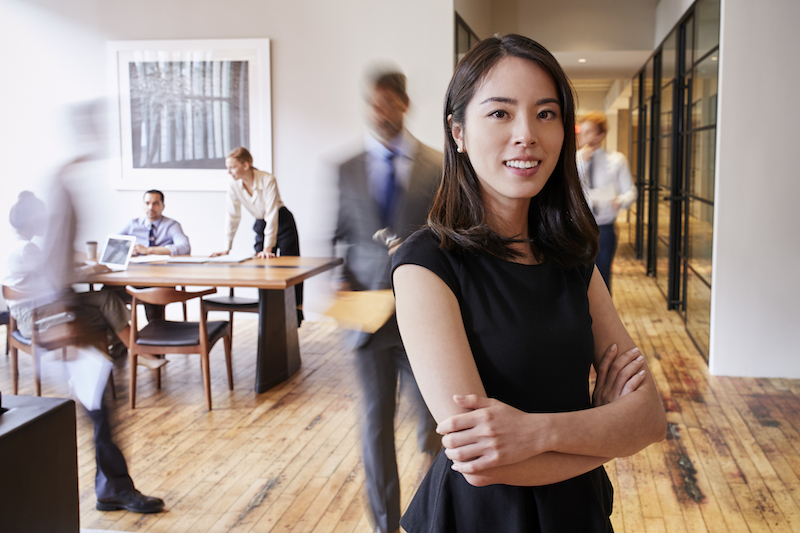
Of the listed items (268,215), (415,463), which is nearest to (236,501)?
(415,463)

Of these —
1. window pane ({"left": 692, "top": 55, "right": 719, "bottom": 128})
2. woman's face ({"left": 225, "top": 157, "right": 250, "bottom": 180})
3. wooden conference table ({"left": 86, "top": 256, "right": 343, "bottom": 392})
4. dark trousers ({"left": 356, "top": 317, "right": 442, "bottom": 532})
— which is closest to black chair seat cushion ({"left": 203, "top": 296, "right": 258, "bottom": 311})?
wooden conference table ({"left": 86, "top": 256, "right": 343, "bottom": 392})

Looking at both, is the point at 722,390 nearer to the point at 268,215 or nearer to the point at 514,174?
the point at 268,215

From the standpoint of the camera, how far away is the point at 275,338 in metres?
4.63

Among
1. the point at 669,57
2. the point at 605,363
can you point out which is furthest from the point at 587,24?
the point at 605,363

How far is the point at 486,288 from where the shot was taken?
41.9 inches

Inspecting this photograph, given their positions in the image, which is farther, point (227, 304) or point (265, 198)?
point (265, 198)

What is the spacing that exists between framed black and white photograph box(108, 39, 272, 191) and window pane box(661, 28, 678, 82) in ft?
12.8

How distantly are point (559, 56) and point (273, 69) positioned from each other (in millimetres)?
3898

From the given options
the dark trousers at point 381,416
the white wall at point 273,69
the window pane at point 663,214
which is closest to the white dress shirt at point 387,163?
the dark trousers at point 381,416

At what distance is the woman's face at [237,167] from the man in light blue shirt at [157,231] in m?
0.57

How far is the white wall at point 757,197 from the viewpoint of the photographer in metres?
4.33

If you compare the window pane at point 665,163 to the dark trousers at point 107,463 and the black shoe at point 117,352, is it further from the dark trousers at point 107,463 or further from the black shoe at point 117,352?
the dark trousers at point 107,463

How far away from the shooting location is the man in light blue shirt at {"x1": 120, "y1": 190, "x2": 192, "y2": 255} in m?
5.38

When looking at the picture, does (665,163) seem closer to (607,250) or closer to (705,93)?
(705,93)
